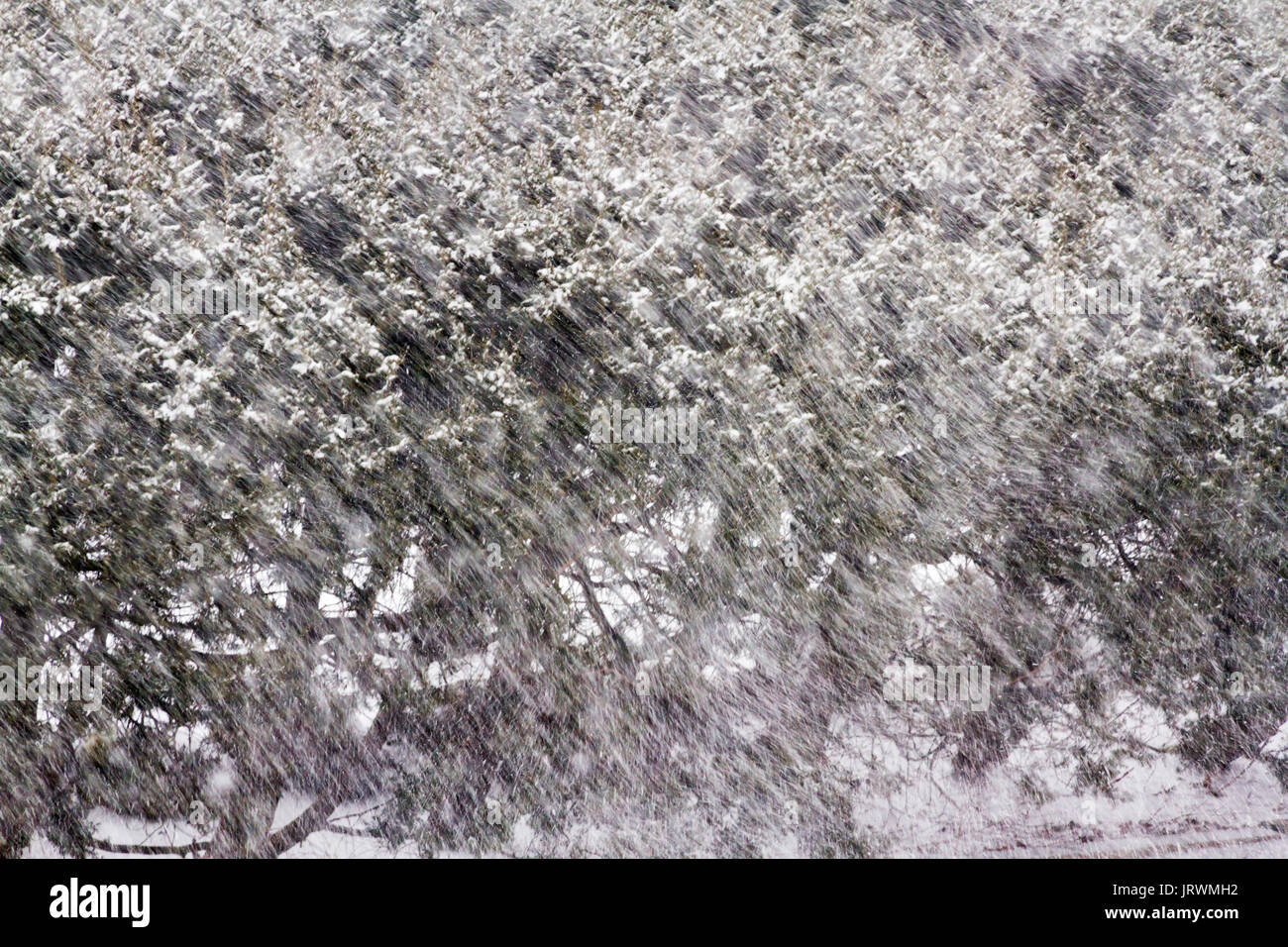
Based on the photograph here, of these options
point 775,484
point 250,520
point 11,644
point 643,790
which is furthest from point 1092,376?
point 11,644

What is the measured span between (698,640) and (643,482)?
70 centimetres

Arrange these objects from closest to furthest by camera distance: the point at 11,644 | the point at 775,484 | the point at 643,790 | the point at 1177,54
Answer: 1. the point at 11,644
2. the point at 775,484
3. the point at 643,790
4. the point at 1177,54

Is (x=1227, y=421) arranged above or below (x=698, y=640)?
above

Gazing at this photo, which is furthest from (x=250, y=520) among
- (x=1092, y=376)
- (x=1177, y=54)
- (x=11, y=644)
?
(x=1177, y=54)

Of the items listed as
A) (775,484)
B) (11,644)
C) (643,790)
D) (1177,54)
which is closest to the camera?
(11,644)

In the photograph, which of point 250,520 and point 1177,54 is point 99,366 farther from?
point 1177,54

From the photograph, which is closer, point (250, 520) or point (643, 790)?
point (250, 520)

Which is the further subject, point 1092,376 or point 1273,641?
point 1273,641

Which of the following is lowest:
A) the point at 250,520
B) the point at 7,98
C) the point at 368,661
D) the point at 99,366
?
the point at 368,661

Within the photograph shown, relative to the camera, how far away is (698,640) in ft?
14.1

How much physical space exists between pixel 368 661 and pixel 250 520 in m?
0.74

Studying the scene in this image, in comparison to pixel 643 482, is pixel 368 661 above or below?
below

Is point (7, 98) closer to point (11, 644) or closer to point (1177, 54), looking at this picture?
point (11, 644)

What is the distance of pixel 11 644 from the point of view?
3.91 m
